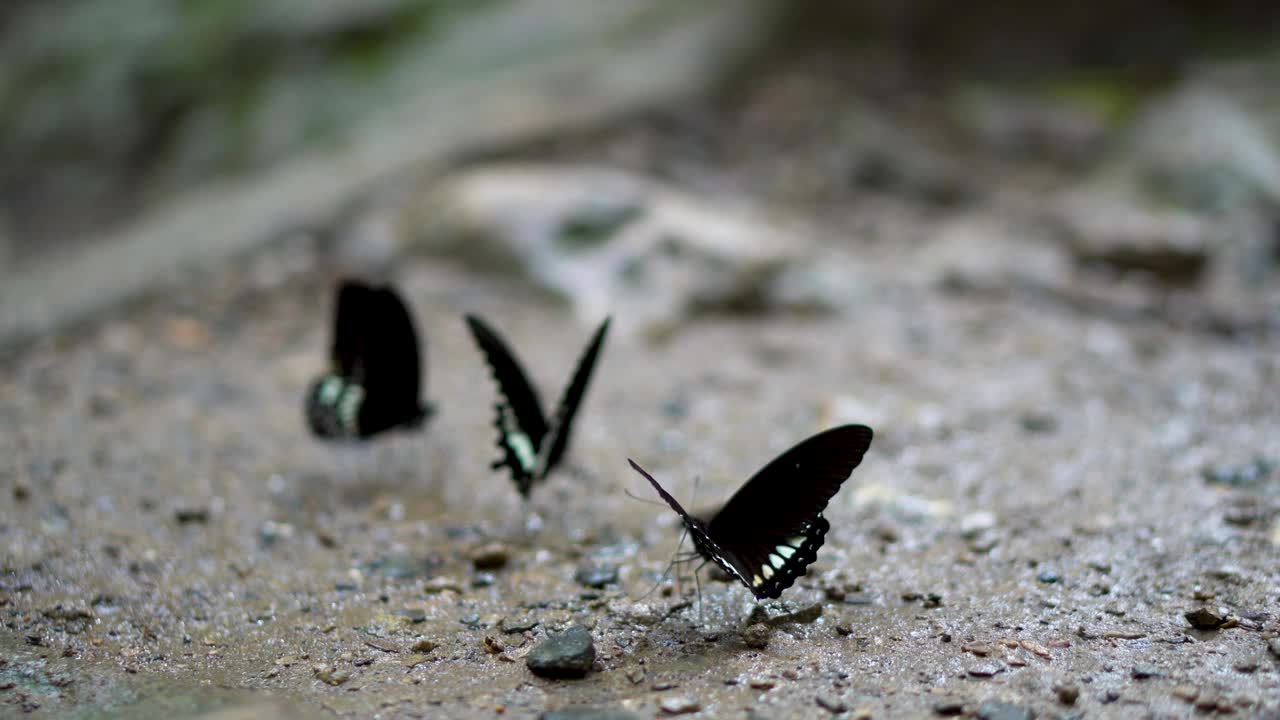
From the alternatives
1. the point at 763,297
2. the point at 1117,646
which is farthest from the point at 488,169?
the point at 1117,646

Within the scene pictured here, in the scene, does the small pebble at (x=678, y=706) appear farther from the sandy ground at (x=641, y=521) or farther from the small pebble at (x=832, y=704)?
the small pebble at (x=832, y=704)

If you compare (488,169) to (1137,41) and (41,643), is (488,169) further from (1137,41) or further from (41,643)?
(1137,41)

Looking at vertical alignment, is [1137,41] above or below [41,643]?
above

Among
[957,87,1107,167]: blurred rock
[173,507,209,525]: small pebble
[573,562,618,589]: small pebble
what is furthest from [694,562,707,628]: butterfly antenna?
[957,87,1107,167]: blurred rock

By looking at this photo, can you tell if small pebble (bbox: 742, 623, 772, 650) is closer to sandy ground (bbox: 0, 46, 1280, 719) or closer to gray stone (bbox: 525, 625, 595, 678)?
sandy ground (bbox: 0, 46, 1280, 719)

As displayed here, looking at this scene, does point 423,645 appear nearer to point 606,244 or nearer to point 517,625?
point 517,625

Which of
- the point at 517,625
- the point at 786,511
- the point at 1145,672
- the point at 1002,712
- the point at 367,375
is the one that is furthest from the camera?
the point at 367,375

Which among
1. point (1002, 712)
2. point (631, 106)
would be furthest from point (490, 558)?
point (631, 106)
